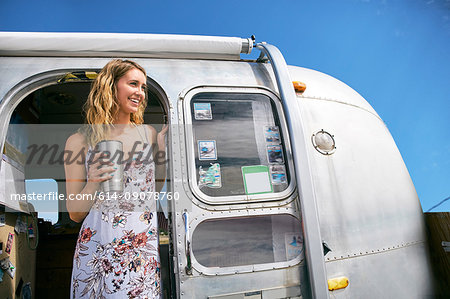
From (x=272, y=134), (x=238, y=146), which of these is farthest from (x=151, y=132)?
(x=272, y=134)

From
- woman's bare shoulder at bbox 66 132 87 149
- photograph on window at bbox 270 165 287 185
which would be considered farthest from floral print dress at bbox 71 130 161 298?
photograph on window at bbox 270 165 287 185

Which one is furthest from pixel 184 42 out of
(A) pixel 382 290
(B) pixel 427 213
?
(B) pixel 427 213

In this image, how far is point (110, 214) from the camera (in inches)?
65.7

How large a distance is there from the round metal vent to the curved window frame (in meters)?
0.26

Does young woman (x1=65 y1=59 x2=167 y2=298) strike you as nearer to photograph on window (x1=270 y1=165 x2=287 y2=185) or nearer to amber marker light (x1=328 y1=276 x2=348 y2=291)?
photograph on window (x1=270 y1=165 x2=287 y2=185)

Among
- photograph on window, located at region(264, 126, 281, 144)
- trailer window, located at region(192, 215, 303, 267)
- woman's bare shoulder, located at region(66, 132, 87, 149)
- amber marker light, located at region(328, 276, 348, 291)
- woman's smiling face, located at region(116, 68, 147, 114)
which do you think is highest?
woman's smiling face, located at region(116, 68, 147, 114)

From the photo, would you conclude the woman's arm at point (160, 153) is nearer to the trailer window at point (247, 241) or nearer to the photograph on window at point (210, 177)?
the photograph on window at point (210, 177)

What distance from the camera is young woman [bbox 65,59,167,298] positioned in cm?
158

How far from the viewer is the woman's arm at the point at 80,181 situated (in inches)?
63.0

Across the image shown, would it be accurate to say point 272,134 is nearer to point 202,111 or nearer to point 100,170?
point 202,111

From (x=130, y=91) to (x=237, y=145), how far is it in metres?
0.86

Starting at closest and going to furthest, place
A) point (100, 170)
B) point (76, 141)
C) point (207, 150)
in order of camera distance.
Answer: point (100, 170)
point (76, 141)
point (207, 150)

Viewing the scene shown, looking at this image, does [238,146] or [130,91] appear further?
[238,146]

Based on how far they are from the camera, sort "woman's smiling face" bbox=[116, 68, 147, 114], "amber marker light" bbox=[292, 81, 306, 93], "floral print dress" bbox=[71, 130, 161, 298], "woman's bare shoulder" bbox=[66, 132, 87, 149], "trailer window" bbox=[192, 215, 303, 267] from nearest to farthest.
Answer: "floral print dress" bbox=[71, 130, 161, 298] → "woman's bare shoulder" bbox=[66, 132, 87, 149] → "trailer window" bbox=[192, 215, 303, 267] → "woman's smiling face" bbox=[116, 68, 147, 114] → "amber marker light" bbox=[292, 81, 306, 93]
